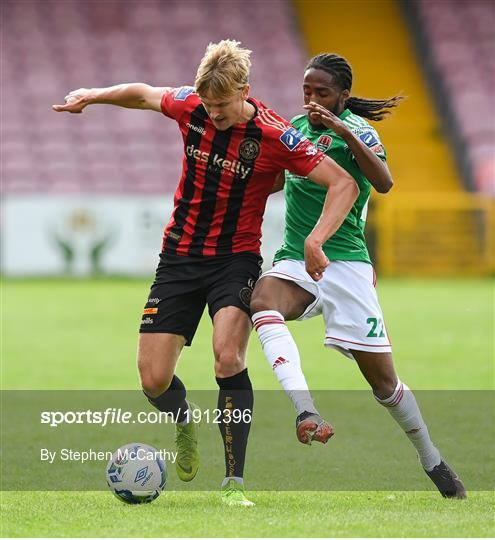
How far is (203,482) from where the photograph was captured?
6.33 meters

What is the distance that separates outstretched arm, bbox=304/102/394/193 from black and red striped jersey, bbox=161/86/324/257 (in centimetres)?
19

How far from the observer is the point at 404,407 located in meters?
5.94

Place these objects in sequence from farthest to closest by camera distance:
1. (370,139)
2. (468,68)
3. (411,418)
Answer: (468,68) → (411,418) → (370,139)

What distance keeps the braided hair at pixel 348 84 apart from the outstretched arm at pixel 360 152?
29cm

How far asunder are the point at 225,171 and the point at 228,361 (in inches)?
36.5

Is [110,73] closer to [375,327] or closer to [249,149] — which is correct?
[249,149]

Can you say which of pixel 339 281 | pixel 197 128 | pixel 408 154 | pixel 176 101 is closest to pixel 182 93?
pixel 176 101

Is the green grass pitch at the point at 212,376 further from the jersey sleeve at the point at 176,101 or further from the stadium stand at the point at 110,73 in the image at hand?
the stadium stand at the point at 110,73

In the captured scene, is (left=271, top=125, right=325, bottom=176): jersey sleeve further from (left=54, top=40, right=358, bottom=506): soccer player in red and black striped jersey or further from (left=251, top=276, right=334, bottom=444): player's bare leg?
(left=251, top=276, right=334, bottom=444): player's bare leg

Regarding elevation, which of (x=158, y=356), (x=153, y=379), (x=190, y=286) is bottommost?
(x=153, y=379)

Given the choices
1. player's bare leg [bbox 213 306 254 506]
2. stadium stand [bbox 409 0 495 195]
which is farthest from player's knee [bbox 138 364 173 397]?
stadium stand [bbox 409 0 495 195]

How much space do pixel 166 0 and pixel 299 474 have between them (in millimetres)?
23244

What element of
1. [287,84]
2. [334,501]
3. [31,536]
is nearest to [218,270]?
[334,501]

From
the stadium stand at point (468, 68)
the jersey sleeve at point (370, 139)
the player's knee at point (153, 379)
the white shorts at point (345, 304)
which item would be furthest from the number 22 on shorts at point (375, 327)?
the stadium stand at point (468, 68)
